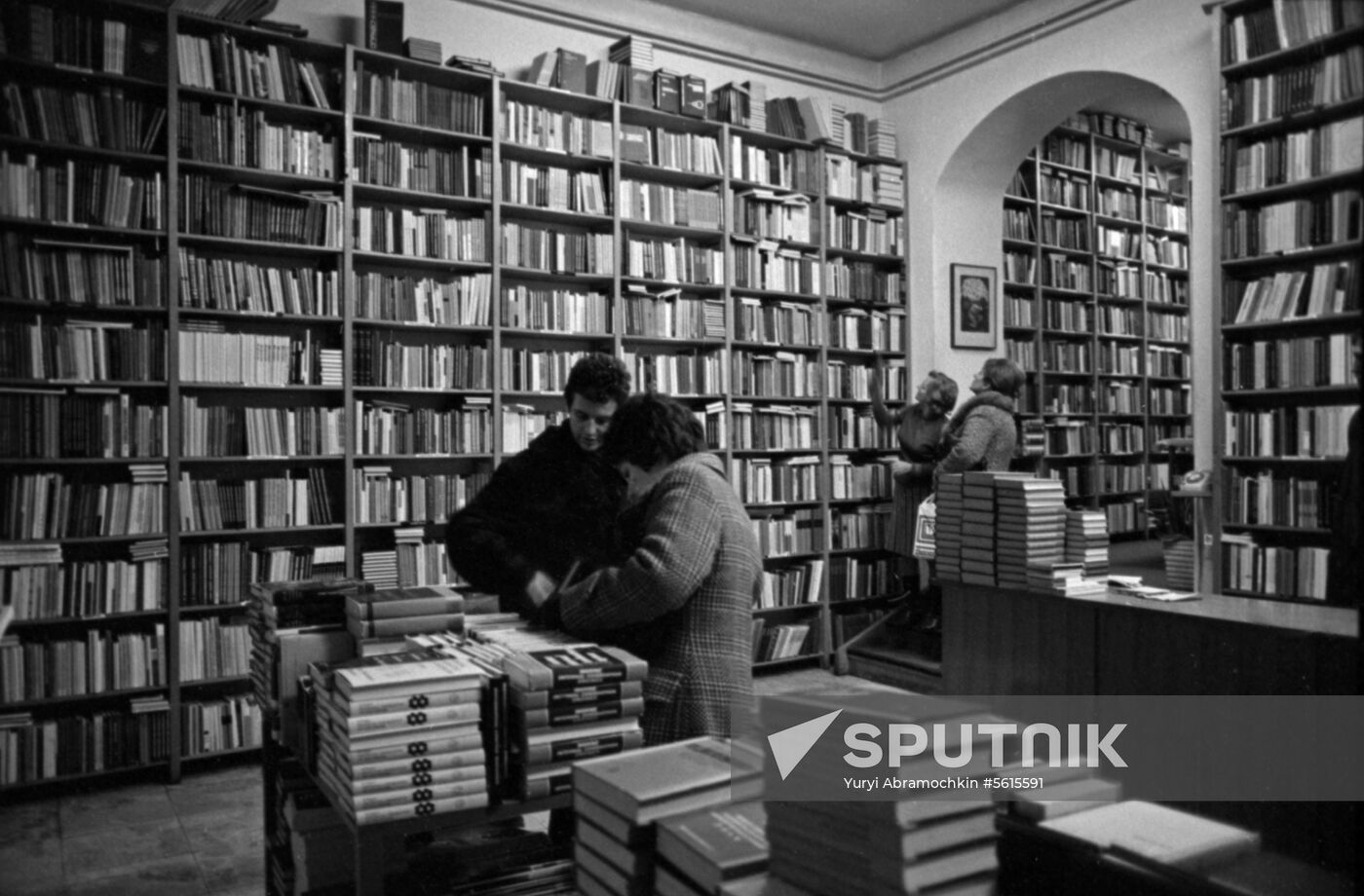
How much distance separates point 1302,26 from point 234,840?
3816 millimetres

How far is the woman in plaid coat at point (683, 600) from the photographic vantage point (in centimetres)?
202

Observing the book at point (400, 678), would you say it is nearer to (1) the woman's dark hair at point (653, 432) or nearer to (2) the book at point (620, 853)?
(2) the book at point (620, 853)

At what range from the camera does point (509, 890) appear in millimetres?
1883

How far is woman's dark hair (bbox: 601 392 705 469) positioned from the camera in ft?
7.30

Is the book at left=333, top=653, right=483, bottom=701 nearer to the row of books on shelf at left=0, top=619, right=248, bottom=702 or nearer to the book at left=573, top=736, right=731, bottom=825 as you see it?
the book at left=573, top=736, right=731, bottom=825

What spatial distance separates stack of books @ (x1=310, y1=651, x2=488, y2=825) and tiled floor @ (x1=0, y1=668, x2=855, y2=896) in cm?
135

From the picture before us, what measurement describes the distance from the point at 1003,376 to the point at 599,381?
10.3ft

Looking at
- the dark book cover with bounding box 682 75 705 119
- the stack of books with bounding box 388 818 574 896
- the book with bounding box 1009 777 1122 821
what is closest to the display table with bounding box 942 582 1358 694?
the book with bounding box 1009 777 1122 821

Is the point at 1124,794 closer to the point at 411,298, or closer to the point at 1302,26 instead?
the point at 1302,26

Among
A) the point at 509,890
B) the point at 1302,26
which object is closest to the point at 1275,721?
the point at 509,890

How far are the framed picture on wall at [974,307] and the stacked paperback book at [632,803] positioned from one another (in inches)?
214

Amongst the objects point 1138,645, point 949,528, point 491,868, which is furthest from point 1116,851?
point 949,528

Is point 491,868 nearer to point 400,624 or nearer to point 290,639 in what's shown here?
point 400,624

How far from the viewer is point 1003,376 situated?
5297 millimetres
